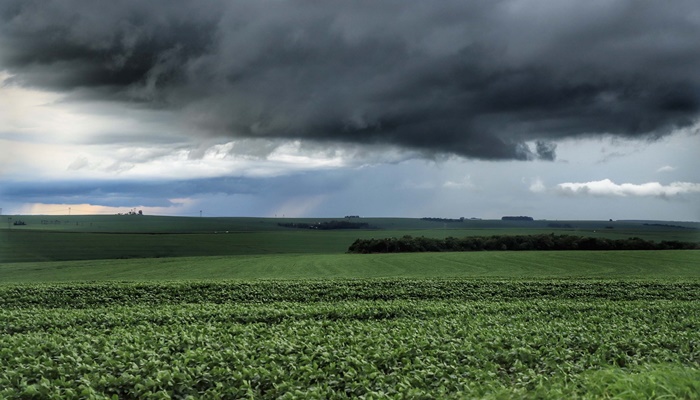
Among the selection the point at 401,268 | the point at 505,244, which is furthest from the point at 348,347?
the point at 505,244

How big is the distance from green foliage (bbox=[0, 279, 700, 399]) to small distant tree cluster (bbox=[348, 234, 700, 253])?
67.3 meters

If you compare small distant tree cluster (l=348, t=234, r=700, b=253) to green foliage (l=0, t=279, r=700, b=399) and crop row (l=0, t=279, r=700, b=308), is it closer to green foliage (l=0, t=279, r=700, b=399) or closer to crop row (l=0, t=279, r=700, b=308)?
crop row (l=0, t=279, r=700, b=308)

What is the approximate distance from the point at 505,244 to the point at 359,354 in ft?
277

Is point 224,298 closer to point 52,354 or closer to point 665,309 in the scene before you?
point 52,354

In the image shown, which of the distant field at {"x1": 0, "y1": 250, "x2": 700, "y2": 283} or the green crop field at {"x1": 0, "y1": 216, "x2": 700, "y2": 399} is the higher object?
the green crop field at {"x1": 0, "y1": 216, "x2": 700, "y2": 399}

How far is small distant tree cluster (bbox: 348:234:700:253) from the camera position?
306ft

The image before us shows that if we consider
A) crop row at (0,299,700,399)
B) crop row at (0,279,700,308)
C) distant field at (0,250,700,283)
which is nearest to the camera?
crop row at (0,299,700,399)

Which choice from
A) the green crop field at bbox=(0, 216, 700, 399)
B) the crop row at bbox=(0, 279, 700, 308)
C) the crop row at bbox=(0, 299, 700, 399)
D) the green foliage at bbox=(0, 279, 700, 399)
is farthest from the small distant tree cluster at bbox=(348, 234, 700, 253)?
the crop row at bbox=(0, 299, 700, 399)

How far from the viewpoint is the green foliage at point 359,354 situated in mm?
12258

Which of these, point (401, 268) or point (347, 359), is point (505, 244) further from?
point (347, 359)

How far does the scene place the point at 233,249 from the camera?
118938 millimetres

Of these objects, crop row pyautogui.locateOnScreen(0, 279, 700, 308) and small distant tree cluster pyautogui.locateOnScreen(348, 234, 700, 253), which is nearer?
crop row pyautogui.locateOnScreen(0, 279, 700, 308)

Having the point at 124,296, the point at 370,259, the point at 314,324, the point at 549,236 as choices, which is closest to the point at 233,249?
the point at 370,259

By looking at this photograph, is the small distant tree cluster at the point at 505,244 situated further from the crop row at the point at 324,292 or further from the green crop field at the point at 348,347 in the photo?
the green crop field at the point at 348,347
